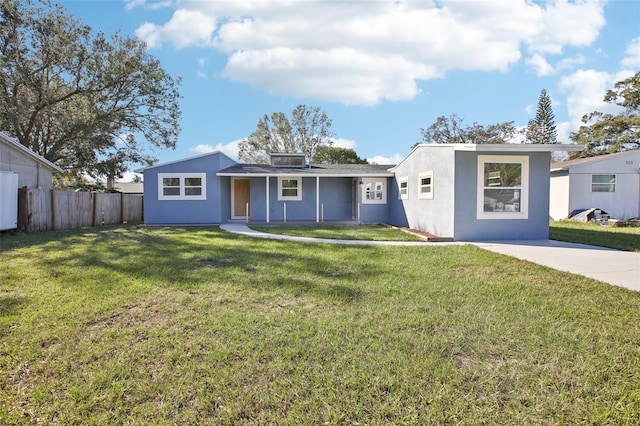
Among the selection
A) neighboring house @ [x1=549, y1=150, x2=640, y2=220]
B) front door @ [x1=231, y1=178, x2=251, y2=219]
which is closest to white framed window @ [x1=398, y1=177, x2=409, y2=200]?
front door @ [x1=231, y1=178, x2=251, y2=219]

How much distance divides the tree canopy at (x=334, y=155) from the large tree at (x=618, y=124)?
68.0ft

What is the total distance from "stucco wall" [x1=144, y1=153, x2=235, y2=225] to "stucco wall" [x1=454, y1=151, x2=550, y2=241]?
965 centimetres


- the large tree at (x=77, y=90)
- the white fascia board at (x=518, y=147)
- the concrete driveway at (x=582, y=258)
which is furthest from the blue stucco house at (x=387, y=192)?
the large tree at (x=77, y=90)

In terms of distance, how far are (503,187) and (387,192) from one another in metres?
6.07

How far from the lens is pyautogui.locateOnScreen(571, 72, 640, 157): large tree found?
2752 cm

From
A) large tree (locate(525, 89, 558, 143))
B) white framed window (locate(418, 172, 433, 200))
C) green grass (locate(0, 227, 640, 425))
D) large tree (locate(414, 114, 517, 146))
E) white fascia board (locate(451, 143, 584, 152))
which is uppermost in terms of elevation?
large tree (locate(525, 89, 558, 143))

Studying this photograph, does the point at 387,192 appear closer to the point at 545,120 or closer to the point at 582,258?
Result: the point at 582,258

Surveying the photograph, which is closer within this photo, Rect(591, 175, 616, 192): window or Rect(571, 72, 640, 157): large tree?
Rect(591, 175, 616, 192): window

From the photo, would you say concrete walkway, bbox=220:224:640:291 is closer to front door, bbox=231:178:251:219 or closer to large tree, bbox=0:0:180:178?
front door, bbox=231:178:251:219

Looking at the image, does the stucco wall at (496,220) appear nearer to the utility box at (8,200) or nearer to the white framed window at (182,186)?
the white framed window at (182,186)

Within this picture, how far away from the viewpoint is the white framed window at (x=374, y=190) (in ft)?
49.7

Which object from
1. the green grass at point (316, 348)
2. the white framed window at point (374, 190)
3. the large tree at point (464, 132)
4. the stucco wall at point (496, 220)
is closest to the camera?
the green grass at point (316, 348)

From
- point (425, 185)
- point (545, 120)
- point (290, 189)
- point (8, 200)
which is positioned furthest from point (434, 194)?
point (545, 120)

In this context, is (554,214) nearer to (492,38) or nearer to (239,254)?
(492,38)
